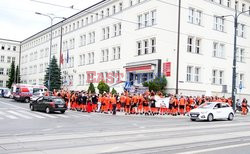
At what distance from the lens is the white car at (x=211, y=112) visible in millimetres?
24297

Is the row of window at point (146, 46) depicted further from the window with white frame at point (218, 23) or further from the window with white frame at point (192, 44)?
the window with white frame at point (218, 23)

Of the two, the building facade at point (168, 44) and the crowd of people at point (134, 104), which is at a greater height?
the building facade at point (168, 44)

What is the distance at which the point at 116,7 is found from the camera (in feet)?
167

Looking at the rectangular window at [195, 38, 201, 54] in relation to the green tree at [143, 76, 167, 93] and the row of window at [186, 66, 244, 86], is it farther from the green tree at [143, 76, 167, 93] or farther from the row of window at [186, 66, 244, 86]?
the green tree at [143, 76, 167, 93]

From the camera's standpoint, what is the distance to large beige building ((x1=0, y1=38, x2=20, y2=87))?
98188mm

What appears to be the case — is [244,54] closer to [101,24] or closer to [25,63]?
[101,24]

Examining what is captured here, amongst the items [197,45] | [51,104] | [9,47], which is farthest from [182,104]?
[9,47]

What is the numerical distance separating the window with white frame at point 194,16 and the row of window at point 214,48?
1.98 m

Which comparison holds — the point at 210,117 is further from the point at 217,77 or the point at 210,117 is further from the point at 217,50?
the point at 217,50

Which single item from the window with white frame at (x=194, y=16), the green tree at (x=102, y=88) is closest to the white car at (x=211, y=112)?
the window with white frame at (x=194, y=16)

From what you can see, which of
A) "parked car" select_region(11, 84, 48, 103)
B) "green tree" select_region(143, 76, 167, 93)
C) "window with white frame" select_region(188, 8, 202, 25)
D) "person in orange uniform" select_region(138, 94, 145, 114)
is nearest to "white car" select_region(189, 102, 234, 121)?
"person in orange uniform" select_region(138, 94, 145, 114)

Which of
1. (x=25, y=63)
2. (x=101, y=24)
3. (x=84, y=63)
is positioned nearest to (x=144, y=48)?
(x=101, y=24)

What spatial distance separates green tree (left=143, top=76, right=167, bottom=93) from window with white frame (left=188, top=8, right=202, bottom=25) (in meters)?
8.11

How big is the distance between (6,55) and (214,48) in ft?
234
